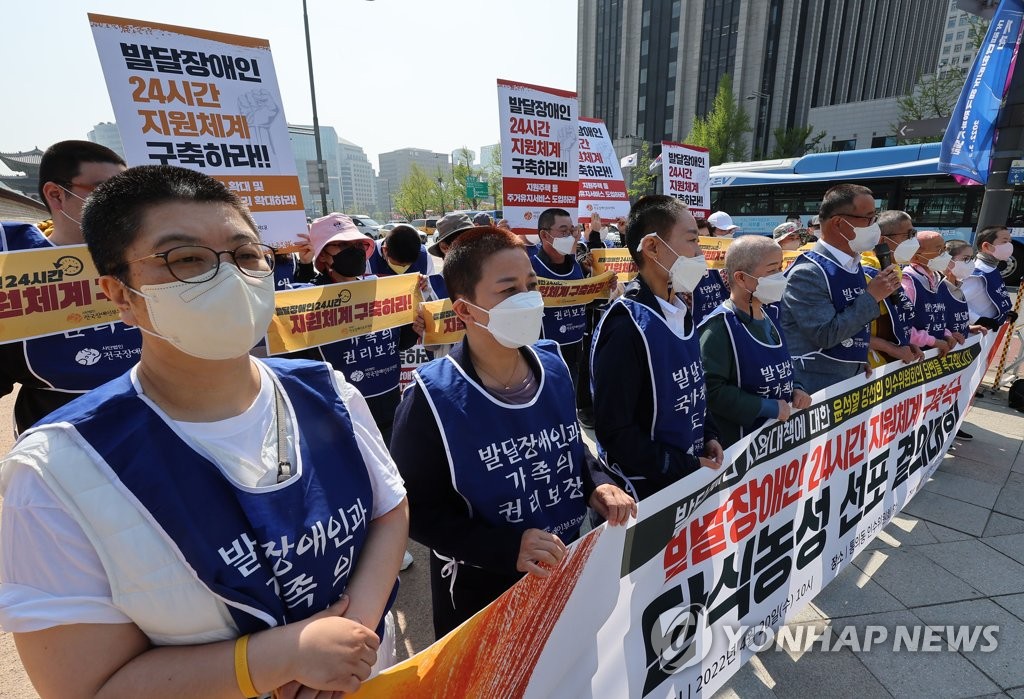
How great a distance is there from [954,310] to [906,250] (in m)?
0.73

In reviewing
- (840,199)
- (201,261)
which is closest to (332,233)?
(201,261)

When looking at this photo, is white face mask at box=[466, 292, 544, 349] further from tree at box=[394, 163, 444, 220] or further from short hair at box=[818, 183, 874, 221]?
tree at box=[394, 163, 444, 220]

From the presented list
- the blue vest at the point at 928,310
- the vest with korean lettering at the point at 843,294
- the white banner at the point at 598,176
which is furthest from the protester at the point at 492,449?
the white banner at the point at 598,176

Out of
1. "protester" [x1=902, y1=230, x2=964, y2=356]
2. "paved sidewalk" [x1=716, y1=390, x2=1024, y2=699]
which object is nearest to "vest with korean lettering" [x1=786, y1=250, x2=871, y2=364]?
"protester" [x1=902, y1=230, x2=964, y2=356]

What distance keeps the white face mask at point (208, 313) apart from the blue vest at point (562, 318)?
359 centimetres

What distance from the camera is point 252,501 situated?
1.04 m

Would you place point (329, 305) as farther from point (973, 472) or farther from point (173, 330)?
point (973, 472)

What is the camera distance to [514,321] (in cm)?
186

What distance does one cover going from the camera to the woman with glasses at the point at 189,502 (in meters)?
0.88

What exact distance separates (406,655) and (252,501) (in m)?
2.02

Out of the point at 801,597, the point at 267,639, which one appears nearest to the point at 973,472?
the point at 801,597

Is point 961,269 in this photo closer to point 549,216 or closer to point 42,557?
point 549,216

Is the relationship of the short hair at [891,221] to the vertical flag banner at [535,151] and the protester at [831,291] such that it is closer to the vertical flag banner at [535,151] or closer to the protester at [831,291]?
the protester at [831,291]

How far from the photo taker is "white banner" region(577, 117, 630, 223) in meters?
8.55
